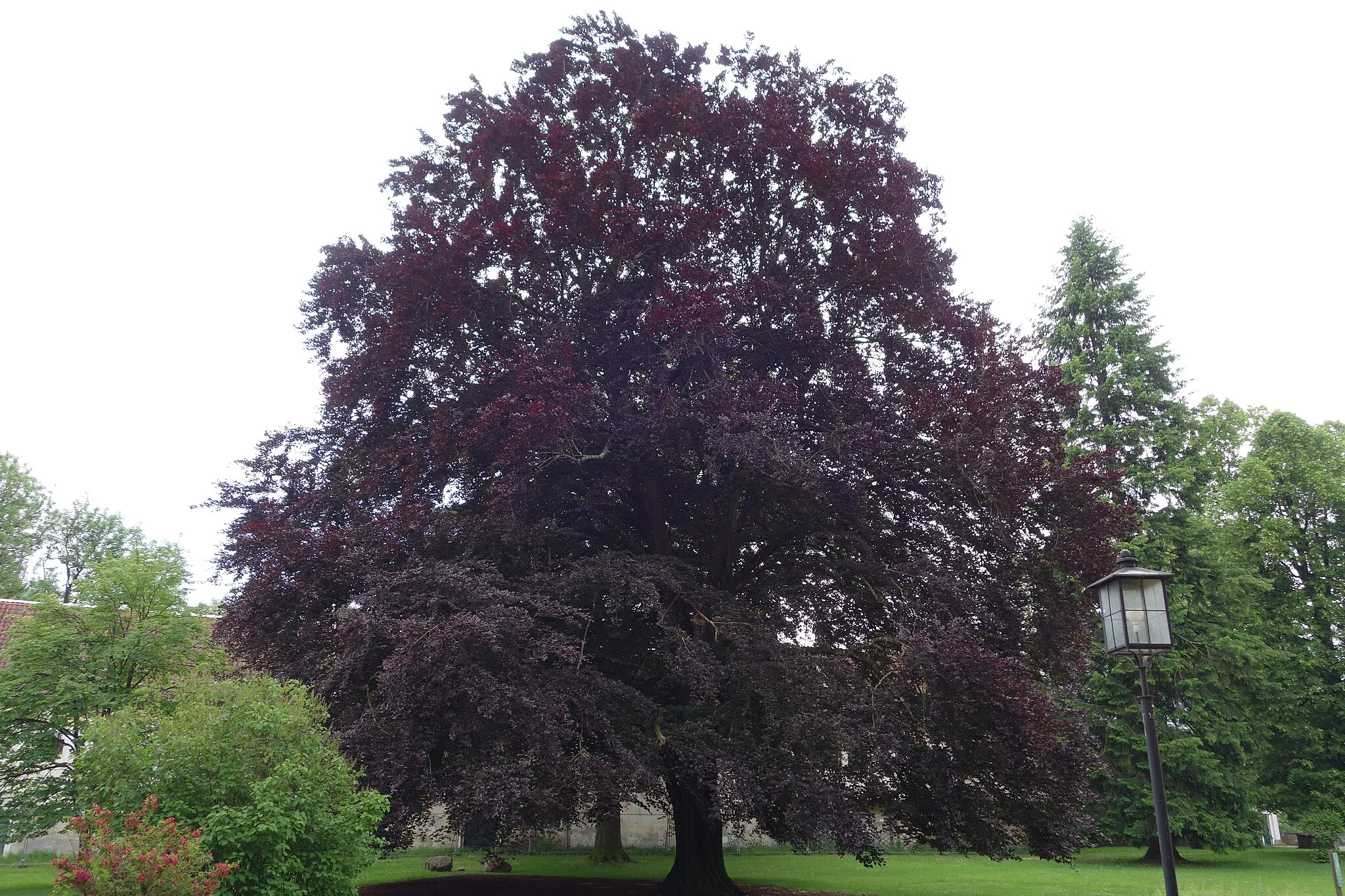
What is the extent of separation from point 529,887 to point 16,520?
33.7 meters

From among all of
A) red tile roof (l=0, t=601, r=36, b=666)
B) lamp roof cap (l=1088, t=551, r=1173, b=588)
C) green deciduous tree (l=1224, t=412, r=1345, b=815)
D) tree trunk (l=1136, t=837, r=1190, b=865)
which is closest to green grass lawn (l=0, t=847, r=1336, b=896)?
tree trunk (l=1136, t=837, r=1190, b=865)

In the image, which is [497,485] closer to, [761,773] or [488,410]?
[488,410]

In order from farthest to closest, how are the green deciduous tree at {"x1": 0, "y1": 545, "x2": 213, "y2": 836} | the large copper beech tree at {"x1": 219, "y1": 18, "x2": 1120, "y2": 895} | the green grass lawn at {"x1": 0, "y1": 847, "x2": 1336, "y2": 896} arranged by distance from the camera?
the green grass lawn at {"x1": 0, "y1": 847, "x2": 1336, "y2": 896} → the green deciduous tree at {"x1": 0, "y1": 545, "x2": 213, "y2": 836} → the large copper beech tree at {"x1": 219, "y1": 18, "x2": 1120, "y2": 895}

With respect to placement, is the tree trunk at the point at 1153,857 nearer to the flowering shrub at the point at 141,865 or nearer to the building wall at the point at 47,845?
the flowering shrub at the point at 141,865

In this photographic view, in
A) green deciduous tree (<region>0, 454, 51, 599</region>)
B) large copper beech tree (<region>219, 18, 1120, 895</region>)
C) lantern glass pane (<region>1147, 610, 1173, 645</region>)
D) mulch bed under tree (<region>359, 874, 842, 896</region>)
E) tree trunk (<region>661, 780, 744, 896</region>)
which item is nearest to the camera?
lantern glass pane (<region>1147, 610, 1173, 645</region>)

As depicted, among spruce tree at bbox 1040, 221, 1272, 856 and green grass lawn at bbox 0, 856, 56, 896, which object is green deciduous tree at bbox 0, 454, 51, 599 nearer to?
green grass lawn at bbox 0, 856, 56, 896

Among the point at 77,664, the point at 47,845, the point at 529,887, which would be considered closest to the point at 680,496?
the point at 529,887

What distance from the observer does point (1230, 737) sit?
2512cm

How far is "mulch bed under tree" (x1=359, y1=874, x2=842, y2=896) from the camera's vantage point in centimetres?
1681

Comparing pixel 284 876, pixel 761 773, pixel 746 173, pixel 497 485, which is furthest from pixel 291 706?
pixel 746 173

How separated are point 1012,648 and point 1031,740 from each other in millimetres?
3421

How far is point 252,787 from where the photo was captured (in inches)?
316

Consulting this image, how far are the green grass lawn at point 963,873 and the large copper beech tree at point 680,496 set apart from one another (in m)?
5.37

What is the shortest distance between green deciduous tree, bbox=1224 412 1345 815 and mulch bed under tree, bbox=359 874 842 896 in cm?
1708
